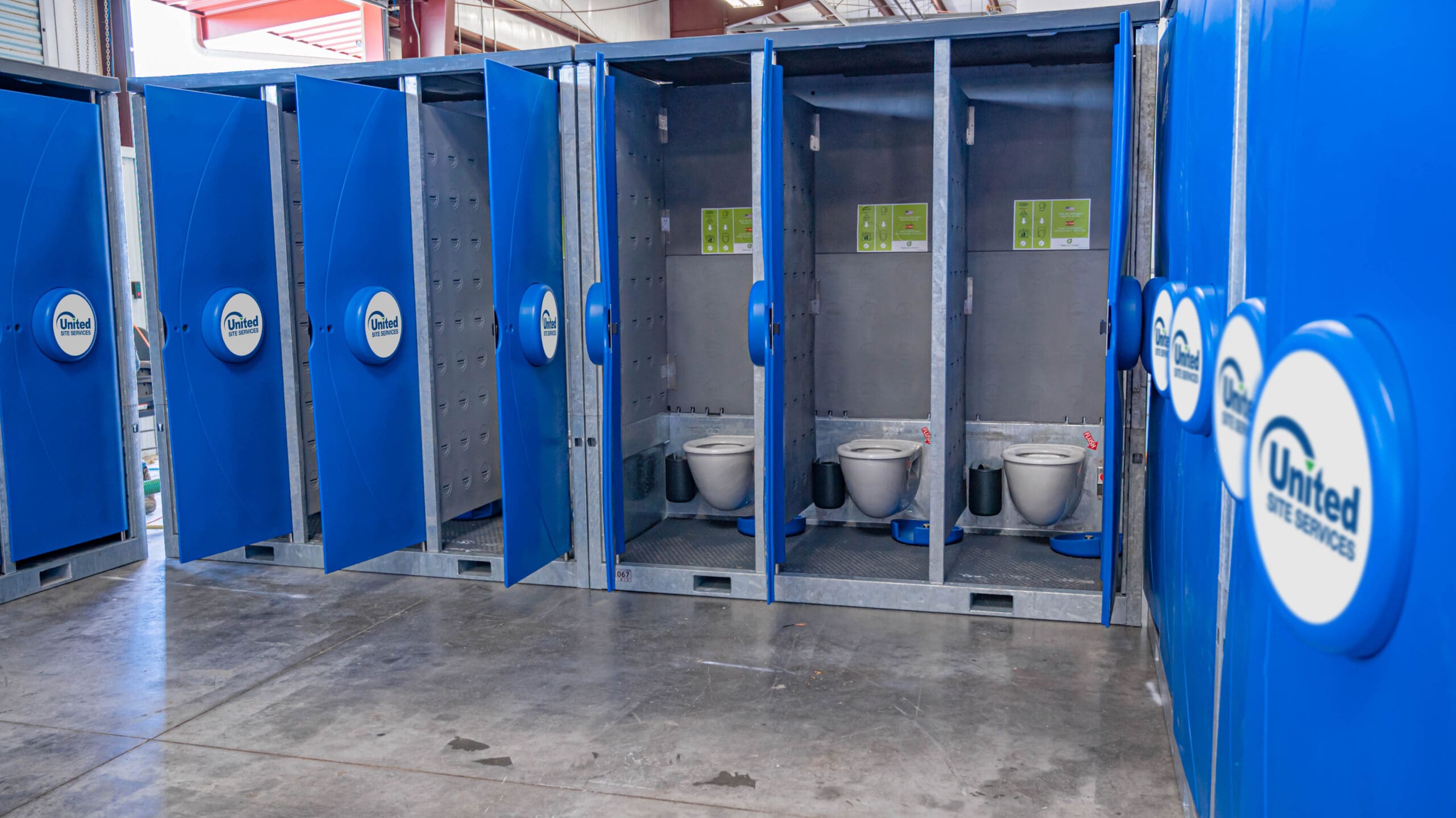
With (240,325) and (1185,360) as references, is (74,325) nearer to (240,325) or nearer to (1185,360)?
(240,325)

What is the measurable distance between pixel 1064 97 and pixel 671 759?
3166 millimetres

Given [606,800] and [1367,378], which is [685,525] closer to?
[606,800]

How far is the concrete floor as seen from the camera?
2.66 m

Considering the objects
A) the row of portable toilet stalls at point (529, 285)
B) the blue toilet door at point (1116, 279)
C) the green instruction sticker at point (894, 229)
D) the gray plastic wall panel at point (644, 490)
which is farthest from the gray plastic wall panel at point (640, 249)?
the blue toilet door at point (1116, 279)

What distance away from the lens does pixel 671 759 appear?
112 inches

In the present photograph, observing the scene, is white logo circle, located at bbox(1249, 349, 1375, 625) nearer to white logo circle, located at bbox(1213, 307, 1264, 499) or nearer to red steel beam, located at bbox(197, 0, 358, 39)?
white logo circle, located at bbox(1213, 307, 1264, 499)

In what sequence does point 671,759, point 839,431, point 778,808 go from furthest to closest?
point 839,431, point 671,759, point 778,808

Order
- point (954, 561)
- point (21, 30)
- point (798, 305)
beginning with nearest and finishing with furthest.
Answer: point (954, 561) → point (798, 305) → point (21, 30)

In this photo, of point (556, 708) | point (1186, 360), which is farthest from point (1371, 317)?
point (556, 708)

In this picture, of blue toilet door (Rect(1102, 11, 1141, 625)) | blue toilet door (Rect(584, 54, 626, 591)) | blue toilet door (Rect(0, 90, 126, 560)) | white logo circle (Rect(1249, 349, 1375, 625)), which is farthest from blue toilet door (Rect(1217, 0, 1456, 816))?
blue toilet door (Rect(0, 90, 126, 560))

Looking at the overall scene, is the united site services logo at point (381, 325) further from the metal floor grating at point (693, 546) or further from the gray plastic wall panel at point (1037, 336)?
the gray plastic wall panel at point (1037, 336)

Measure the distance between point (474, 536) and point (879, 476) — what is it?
73.4 inches

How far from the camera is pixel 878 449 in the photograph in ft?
15.3

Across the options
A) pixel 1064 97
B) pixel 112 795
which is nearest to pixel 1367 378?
pixel 112 795
